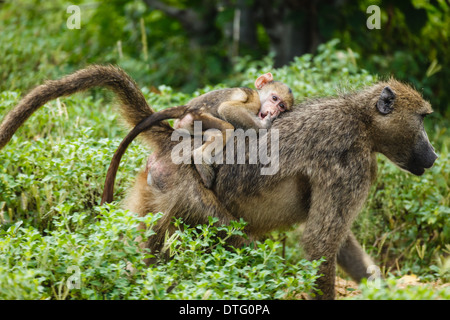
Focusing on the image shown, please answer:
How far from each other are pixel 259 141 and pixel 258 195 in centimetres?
33

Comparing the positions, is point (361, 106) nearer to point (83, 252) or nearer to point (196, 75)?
point (83, 252)

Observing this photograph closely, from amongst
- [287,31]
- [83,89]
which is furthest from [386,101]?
[287,31]

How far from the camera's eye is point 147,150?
4.26 m

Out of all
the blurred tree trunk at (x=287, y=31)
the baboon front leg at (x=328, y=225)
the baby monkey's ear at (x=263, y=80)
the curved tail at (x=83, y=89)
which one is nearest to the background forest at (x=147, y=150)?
the blurred tree trunk at (x=287, y=31)

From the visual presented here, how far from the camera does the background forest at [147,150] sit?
2941 millimetres

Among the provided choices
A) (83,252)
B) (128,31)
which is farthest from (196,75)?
(83,252)

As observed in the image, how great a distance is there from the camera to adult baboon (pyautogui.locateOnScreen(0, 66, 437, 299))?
349 cm

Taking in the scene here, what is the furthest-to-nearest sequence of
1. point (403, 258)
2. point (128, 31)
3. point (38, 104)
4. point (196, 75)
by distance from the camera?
point (128, 31) < point (196, 75) < point (403, 258) < point (38, 104)

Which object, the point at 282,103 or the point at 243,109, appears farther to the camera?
the point at 282,103

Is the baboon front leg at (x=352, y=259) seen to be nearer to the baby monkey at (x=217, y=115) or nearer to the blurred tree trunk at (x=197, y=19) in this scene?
the baby monkey at (x=217, y=115)

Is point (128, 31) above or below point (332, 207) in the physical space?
above

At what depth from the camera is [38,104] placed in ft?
11.2

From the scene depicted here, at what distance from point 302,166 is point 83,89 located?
138 centimetres

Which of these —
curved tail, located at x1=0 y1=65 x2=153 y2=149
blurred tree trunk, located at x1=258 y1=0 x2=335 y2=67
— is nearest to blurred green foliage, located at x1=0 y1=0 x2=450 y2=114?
blurred tree trunk, located at x1=258 y1=0 x2=335 y2=67
